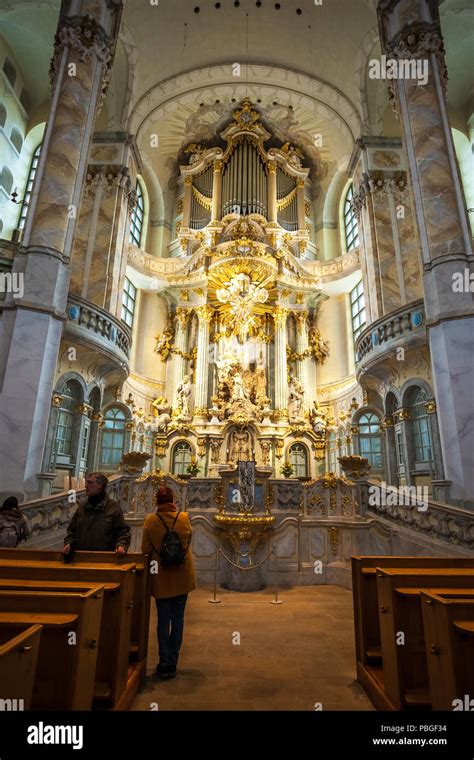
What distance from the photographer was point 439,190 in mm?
9797

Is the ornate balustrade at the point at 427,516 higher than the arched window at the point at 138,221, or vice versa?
the arched window at the point at 138,221

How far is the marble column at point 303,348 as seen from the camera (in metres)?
19.8

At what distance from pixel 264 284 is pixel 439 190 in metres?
11.5

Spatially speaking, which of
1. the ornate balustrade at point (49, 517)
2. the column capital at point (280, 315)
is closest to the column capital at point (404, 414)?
the ornate balustrade at point (49, 517)

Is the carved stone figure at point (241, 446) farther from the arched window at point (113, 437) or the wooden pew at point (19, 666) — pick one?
the wooden pew at point (19, 666)

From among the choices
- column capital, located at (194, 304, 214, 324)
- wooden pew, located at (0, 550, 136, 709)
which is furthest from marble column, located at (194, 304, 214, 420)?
wooden pew, located at (0, 550, 136, 709)

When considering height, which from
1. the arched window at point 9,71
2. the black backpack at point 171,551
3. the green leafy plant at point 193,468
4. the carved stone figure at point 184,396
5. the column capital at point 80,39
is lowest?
the black backpack at point 171,551

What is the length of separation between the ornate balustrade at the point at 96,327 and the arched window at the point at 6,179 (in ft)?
27.5

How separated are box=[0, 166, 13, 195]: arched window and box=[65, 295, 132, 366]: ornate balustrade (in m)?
8.38

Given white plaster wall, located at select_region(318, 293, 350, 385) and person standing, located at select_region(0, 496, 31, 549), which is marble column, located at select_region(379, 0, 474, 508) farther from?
white plaster wall, located at select_region(318, 293, 350, 385)

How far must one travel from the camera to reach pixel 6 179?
15.7 m

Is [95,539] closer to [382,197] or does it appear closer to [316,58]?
[382,197]

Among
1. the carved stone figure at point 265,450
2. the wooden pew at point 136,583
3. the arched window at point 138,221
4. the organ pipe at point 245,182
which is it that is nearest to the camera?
the wooden pew at point 136,583

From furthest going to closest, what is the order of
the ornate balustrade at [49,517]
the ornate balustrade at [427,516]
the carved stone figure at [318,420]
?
the carved stone figure at [318,420] < the ornate balustrade at [49,517] < the ornate balustrade at [427,516]
